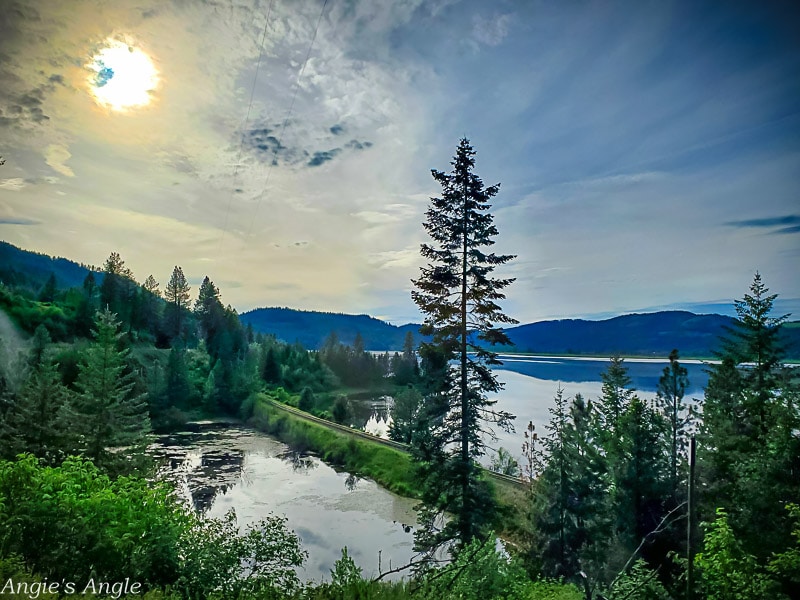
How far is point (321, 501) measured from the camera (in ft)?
95.4

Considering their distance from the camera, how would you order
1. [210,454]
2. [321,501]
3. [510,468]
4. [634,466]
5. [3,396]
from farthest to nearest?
[210,454], [510,468], [321,501], [3,396], [634,466]

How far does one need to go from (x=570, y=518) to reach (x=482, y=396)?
668 cm

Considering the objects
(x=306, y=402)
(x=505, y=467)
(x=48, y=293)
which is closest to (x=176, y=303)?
(x=48, y=293)

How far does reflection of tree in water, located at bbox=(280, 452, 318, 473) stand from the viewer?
37.0 metres

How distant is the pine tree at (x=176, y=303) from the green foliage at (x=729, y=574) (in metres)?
72.8

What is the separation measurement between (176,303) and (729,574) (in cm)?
7597

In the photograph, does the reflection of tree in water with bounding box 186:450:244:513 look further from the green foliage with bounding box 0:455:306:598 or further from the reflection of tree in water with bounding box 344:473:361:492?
the green foliage with bounding box 0:455:306:598

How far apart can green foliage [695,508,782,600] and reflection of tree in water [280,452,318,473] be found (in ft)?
103

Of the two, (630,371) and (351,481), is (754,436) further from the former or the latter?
(630,371)

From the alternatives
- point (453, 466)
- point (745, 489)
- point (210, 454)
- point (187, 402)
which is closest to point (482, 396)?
point (453, 466)

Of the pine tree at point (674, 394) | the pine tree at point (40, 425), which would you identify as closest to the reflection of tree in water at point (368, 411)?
the pine tree at point (674, 394)

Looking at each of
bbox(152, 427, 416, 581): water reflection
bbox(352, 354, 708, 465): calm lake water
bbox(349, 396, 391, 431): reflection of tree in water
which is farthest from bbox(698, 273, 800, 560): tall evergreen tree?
bbox(349, 396, 391, 431): reflection of tree in water

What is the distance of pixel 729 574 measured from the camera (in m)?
9.22

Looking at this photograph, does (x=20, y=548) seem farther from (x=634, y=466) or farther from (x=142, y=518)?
(x=634, y=466)
